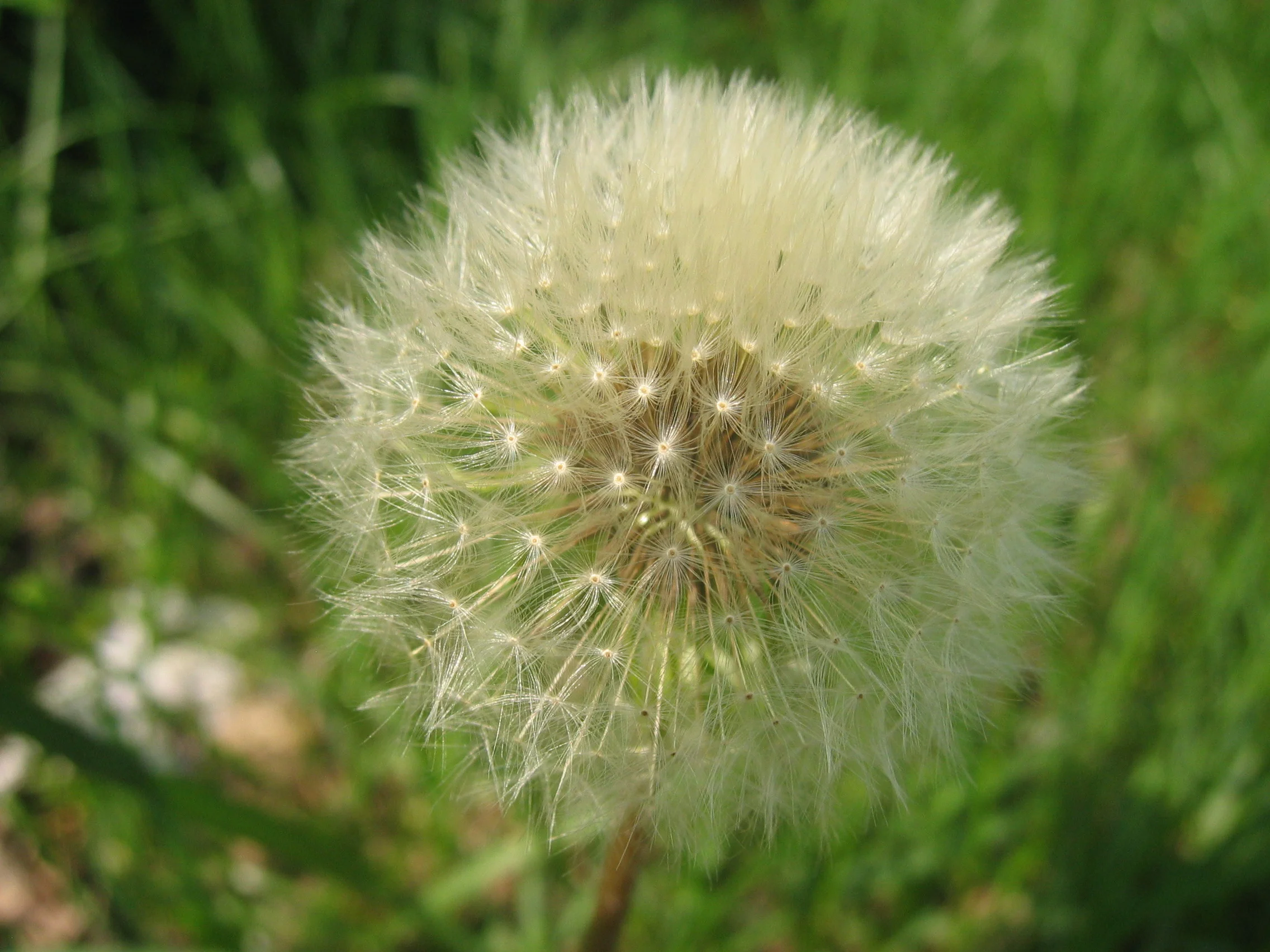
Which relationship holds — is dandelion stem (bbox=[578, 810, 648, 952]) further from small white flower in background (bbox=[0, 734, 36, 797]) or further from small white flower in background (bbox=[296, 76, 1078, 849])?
small white flower in background (bbox=[0, 734, 36, 797])

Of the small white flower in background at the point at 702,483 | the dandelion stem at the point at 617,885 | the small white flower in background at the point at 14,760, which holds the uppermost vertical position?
the small white flower in background at the point at 702,483

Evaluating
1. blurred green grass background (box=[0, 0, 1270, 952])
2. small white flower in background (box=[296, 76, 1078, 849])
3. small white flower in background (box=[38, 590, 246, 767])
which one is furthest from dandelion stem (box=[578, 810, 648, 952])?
small white flower in background (box=[38, 590, 246, 767])

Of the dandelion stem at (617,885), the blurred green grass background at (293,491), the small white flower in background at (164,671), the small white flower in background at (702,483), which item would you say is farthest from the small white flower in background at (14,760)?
the dandelion stem at (617,885)

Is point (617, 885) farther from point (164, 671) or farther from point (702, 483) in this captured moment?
point (164, 671)

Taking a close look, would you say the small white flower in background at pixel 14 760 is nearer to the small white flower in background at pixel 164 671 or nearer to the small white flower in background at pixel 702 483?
the small white flower in background at pixel 164 671

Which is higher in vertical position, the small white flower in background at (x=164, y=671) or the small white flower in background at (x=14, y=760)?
the small white flower in background at (x=164, y=671)

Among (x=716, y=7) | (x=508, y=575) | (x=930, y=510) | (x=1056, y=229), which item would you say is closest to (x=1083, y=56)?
(x=1056, y=229)
